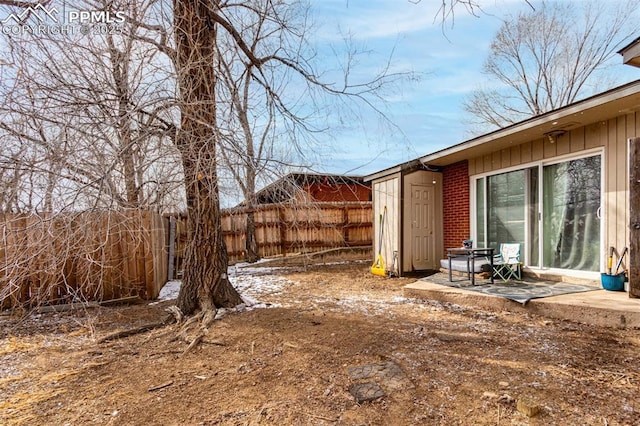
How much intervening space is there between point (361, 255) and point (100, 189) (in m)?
10.3

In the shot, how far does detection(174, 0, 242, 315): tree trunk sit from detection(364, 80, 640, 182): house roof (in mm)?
4398

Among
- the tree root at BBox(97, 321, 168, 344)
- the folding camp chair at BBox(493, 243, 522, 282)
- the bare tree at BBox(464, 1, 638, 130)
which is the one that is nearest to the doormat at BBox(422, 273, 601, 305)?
the folding camp chair at BBox(493, 243, 522, 282)

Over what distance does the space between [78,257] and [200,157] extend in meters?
1.83

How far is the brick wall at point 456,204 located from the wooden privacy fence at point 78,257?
5.92 metres

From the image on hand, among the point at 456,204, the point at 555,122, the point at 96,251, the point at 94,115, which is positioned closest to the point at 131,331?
the point at 96,251

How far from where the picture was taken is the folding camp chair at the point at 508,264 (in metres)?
5.91

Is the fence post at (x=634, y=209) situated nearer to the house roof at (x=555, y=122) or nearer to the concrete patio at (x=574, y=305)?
the concrete patio at (x=574, y=305)

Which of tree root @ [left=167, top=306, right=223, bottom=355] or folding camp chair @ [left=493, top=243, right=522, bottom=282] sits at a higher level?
folding camp chair @ [left=493, top=243, right=522, bottom=282]

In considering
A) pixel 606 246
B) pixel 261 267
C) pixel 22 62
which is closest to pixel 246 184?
pixel 22 62

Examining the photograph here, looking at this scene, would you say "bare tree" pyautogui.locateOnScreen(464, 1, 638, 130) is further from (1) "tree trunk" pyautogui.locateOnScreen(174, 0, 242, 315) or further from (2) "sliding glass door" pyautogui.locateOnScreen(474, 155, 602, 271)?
(1) "tree trunk" pyautogui.locateOnScreen(174, 0, 242, 315)

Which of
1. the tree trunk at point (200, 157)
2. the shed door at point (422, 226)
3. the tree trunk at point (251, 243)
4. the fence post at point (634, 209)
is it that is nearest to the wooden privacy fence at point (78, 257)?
the tree trunk at point (200, 157)

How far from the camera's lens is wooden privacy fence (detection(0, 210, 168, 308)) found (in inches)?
120

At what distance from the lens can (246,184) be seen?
141 inches

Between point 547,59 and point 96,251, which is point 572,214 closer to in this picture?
point 96,251
